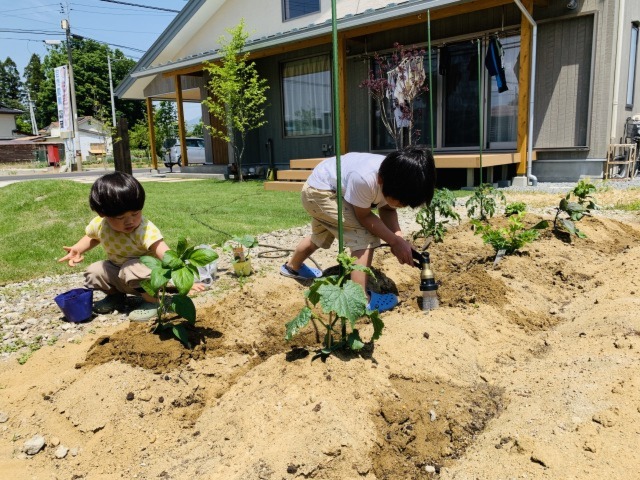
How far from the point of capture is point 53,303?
356 centimetres

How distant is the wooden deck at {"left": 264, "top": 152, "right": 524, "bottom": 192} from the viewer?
8.24 metres

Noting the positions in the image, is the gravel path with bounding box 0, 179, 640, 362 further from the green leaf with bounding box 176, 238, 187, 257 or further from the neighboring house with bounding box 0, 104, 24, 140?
the neighboring house with bounding box 0, 104, 24, 140

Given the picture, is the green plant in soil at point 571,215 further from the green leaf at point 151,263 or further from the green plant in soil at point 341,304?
the green leaf at point 151,263

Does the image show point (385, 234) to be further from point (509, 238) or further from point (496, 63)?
point (496, 63)

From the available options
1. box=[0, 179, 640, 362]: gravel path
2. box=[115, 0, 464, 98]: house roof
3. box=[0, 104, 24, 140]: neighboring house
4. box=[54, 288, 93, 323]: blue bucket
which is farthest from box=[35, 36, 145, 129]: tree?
box=[54, 288, 93, 323]: blue bucket

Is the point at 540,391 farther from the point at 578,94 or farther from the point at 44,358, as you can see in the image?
the point at 578,94

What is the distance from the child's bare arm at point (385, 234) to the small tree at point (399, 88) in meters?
7.07

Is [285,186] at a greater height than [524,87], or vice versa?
Answer: [524,87]

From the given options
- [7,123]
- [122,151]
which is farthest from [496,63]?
[7,123]

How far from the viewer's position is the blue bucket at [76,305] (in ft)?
10.1

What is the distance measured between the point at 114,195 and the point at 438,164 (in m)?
6.71

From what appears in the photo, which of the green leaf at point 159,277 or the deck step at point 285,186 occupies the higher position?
the green leaf at point 159,277

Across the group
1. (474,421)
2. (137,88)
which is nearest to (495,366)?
(474,421)

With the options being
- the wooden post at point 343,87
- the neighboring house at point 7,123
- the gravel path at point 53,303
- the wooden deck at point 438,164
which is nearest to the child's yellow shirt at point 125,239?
the gravel path at point 53,303
